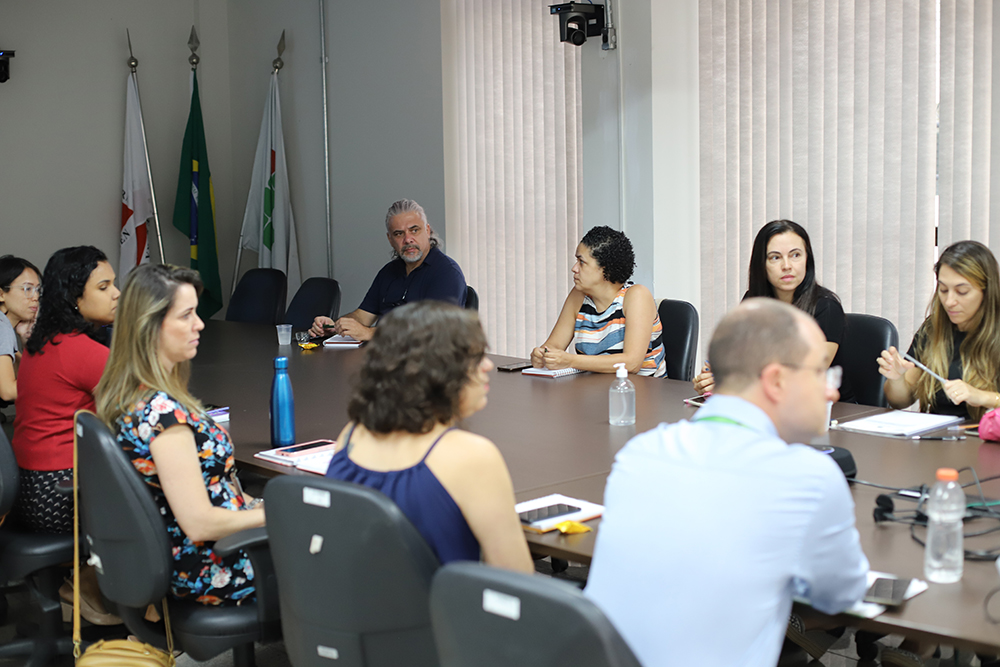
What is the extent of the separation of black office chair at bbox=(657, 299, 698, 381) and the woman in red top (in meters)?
2.31

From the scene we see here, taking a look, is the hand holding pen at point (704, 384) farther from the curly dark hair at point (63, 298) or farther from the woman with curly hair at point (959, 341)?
the curly dark hair at point (63, 298)

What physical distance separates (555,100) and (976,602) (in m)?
4.76

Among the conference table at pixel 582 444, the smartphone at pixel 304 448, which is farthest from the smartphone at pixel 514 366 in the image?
the smartphone at pixel 304 448

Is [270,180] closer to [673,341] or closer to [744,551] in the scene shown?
[673,341]

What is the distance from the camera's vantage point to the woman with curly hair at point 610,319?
382 cm

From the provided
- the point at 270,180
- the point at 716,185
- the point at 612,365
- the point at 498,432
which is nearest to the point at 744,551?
the point at 498,432

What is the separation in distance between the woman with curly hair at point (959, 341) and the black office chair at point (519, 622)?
208 centimetres

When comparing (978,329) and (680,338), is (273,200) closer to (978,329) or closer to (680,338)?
(680,338)

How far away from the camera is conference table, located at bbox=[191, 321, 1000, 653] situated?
1.48m

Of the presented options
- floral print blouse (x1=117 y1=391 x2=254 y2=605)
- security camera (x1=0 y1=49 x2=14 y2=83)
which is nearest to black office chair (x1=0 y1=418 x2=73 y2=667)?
floral print blouse (x1=117 y1=391 x2=254 y2=605)

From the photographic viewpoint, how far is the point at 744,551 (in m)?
1.29

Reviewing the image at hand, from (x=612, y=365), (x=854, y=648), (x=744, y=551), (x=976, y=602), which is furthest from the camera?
(x=612, y=365)

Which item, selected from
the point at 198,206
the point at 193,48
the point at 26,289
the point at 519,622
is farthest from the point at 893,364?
the point at 193,48

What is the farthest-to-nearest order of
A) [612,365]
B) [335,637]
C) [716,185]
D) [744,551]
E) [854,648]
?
[716,185] < [612,365] < [854,648] < [335,637] < [744,551]
